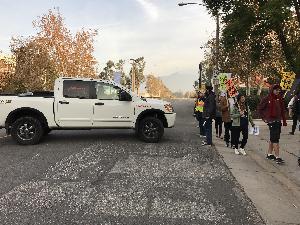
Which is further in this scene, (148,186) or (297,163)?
(297,163)

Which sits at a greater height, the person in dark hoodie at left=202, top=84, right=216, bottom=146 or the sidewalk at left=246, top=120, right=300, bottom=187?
the person in dark hoodie at left=202, top=84, right=216, bottom=146

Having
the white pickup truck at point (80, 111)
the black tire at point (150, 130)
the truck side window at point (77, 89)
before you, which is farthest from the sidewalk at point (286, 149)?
the truck side window at point (77, 89)

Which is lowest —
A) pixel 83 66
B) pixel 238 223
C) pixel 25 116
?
pixel 238 223

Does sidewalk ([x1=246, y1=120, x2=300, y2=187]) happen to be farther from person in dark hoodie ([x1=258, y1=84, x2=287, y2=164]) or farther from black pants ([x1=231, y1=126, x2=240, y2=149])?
black pants ([x1=231, y1=126, x2=240, y2=149])

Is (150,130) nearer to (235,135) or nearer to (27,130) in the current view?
(235,135)

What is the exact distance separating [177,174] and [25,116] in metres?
5.61

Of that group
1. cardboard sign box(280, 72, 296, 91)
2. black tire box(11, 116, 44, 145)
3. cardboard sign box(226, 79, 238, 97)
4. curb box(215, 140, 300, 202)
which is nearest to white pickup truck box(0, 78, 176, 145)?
black tire box(11, 116, 44, 145)

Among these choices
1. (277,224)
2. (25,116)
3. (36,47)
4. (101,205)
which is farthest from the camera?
(36,47)

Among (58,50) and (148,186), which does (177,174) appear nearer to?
(148,186)

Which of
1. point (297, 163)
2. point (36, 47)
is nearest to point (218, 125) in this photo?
point (297, 163)

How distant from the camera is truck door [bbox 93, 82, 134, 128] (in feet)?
38.7

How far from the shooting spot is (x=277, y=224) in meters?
5.04

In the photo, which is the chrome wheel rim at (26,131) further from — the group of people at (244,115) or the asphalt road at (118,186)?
the group of people at (244,115)

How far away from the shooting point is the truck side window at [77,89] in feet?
38.6
